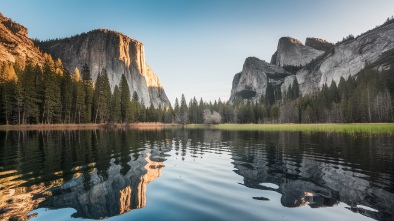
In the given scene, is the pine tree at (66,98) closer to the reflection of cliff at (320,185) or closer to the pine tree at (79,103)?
the pine tree at (79,103)

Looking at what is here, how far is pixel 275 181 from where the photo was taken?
12.1 metres

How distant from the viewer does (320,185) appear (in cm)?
1127

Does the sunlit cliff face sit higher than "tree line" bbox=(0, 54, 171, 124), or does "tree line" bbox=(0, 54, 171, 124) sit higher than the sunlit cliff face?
"tree line" bbox=(0, 54, 171, 124)

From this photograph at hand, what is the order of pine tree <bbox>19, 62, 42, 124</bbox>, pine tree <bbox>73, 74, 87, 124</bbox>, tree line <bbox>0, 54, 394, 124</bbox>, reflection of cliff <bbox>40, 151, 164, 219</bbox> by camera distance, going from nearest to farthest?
reflection of cliff <bbox>40, 151, 164, 219</bbox> < pine tree <bbox>19, 62, 42, 124</bbox> < tree line <bbox>0, 54, 394, 124</bbox> < pine tree <bbox>73, 74, 87, 124</bbox>

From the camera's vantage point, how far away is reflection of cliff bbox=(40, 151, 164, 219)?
788cm

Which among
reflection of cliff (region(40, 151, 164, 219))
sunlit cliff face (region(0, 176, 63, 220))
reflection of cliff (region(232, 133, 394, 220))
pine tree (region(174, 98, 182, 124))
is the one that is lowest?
reflection of cliff (region(232, 133, 394, 220))

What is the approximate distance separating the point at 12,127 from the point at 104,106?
3011 centimetres

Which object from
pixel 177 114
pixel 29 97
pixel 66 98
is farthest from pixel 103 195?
pixel 177 114

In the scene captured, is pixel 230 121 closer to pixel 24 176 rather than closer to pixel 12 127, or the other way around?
pixel 12 127

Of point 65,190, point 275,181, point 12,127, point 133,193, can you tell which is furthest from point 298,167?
point 12,127

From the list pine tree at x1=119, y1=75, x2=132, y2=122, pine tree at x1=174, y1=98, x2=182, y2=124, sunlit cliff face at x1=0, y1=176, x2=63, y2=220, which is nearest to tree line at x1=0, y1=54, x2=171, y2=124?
pine tree at x1=119, y1=75, x2=132, y2=122

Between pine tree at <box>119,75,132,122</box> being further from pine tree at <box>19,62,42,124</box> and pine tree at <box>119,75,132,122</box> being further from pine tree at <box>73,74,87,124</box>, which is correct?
pine tree at <box>19,62,42,124</box>

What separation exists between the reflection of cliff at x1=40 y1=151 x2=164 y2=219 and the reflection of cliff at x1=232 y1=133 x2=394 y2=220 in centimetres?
493

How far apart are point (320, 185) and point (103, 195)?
9521 millimetres
